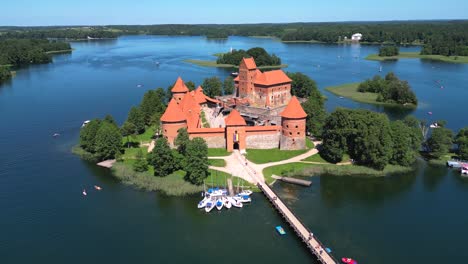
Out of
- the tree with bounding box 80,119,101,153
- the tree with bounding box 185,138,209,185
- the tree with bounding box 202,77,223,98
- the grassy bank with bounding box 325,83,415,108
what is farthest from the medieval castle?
the grassy bank with bounding box 325,83,415,108

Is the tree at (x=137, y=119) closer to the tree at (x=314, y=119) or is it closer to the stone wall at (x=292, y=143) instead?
the stone wall at (x=292, y=143)

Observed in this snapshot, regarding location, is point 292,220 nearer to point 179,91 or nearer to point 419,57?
point 179,91

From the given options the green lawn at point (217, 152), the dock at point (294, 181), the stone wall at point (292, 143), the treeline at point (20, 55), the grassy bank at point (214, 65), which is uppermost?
the treeline at point (20, 55)

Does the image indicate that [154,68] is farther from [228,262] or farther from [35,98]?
[228,262]

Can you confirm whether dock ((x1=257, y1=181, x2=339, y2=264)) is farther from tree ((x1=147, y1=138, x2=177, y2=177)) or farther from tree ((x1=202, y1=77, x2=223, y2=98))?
tree ((x1=202, y1=77, x2=223, y2=98))

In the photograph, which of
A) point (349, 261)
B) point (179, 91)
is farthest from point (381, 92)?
point (349, 261)

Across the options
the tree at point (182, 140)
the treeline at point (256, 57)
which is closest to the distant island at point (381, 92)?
the treeline at point (256, 57)
